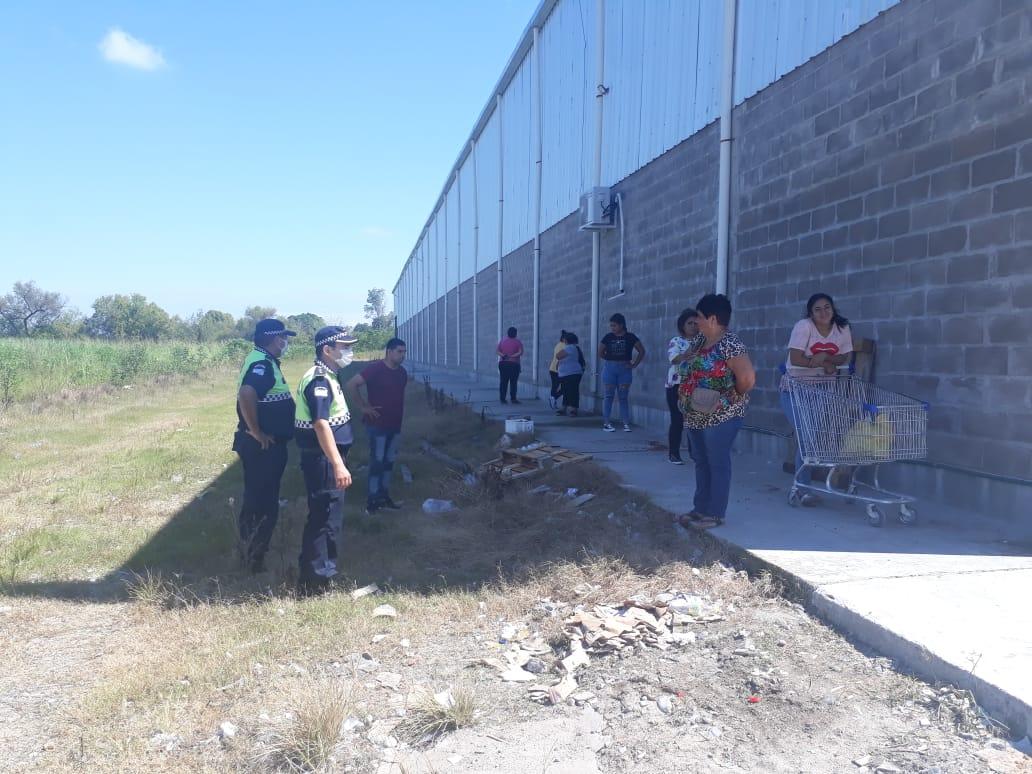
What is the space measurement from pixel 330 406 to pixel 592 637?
224 centimetres

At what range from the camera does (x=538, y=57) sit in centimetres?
1758

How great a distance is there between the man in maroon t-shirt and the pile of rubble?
10.5 ft

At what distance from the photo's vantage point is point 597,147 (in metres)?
13.4

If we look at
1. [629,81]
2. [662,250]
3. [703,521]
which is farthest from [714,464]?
[629,81]

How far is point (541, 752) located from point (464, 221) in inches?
1103

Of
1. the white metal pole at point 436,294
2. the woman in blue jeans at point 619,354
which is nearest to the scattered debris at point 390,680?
the woman in blue jeans at point 619,354

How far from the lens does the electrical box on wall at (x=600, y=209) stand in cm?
1277

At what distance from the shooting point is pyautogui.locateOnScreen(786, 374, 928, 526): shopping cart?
5.32 metres

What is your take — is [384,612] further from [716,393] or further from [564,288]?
[564,288]

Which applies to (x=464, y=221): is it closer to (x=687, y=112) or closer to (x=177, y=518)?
(x=687, y=112)

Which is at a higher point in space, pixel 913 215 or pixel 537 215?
pixel 537 215

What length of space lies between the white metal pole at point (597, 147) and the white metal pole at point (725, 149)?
4.15 metres

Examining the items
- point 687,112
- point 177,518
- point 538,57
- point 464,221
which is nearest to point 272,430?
point 177,518

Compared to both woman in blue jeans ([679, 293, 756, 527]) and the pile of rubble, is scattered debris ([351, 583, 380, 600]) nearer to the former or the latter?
the pile of rubble
